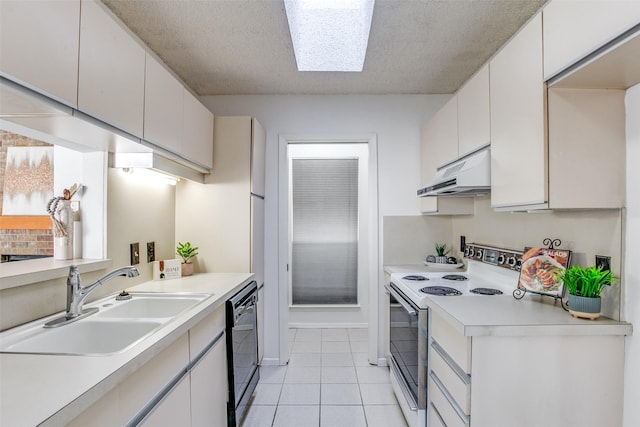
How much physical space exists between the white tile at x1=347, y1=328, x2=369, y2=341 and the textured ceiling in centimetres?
260

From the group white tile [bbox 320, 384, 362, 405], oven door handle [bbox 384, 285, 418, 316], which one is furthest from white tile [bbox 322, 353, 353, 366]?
oven door handle [bbox 384, 285, 418, 316]

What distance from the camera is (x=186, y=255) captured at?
2420mm

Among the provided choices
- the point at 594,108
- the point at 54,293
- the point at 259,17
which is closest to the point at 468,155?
the point at 594,108

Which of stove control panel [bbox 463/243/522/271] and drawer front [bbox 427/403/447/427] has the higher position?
stove control panel [bbox 463/243/522/271]

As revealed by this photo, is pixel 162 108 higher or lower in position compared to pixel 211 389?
higher

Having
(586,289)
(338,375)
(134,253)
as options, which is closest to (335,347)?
(338,375)

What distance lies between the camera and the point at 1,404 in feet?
2.31

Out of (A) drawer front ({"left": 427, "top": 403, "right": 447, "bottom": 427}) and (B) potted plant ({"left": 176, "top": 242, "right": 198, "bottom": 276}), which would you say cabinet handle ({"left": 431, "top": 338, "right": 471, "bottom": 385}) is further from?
(B) potted plant ({"left": 176, "top": 242, "right": 198, "bottom": 276})

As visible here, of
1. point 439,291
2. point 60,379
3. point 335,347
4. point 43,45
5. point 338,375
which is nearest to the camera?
point 60,379

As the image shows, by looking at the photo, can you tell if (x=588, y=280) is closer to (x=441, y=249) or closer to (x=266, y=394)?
(x=441, y=249)

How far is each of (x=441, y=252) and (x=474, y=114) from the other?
1.32m

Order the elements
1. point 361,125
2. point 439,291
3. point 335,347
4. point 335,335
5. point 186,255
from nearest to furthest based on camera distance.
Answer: point 439,291, point 186,255, point 361,125, point 335,347, point 335,335

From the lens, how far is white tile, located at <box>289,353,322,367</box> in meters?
Result: 2.90

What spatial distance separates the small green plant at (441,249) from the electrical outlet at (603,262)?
1457 mm
